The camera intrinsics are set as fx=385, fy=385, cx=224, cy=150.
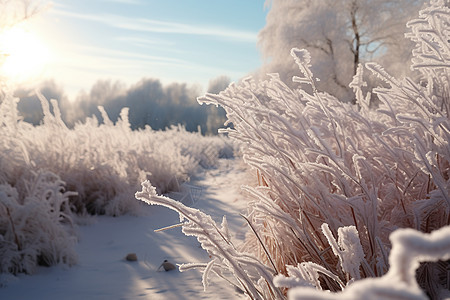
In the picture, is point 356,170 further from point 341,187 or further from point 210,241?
point 210,241

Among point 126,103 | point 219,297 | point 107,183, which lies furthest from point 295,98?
point 126,103

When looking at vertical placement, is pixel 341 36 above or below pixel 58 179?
above

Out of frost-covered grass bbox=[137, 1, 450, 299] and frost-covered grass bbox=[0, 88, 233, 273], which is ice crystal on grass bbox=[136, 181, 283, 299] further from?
frost-covered grass bbox=[0, 88, 233, 273]

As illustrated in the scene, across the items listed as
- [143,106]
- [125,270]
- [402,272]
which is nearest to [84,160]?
[125,270]

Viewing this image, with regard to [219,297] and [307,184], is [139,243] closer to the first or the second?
[219,297]

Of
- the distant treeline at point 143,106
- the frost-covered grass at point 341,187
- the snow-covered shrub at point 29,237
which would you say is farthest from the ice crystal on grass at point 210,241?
the distant treeline at point 143,106

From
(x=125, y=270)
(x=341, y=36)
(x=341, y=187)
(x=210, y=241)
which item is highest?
(x=341, y=36)

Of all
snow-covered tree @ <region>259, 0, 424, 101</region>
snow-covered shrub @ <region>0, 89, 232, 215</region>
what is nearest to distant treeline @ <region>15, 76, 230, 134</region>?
snow-covered tree @ <region>259, 0, 424, 101</region>

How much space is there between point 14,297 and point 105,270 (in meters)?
0.44

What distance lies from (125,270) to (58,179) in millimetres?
1164

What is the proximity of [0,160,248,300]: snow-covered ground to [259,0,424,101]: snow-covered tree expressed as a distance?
12334 millimetres

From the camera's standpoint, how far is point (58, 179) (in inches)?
111

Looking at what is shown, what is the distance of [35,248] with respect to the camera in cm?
→ 207

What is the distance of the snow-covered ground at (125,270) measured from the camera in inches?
65.0
